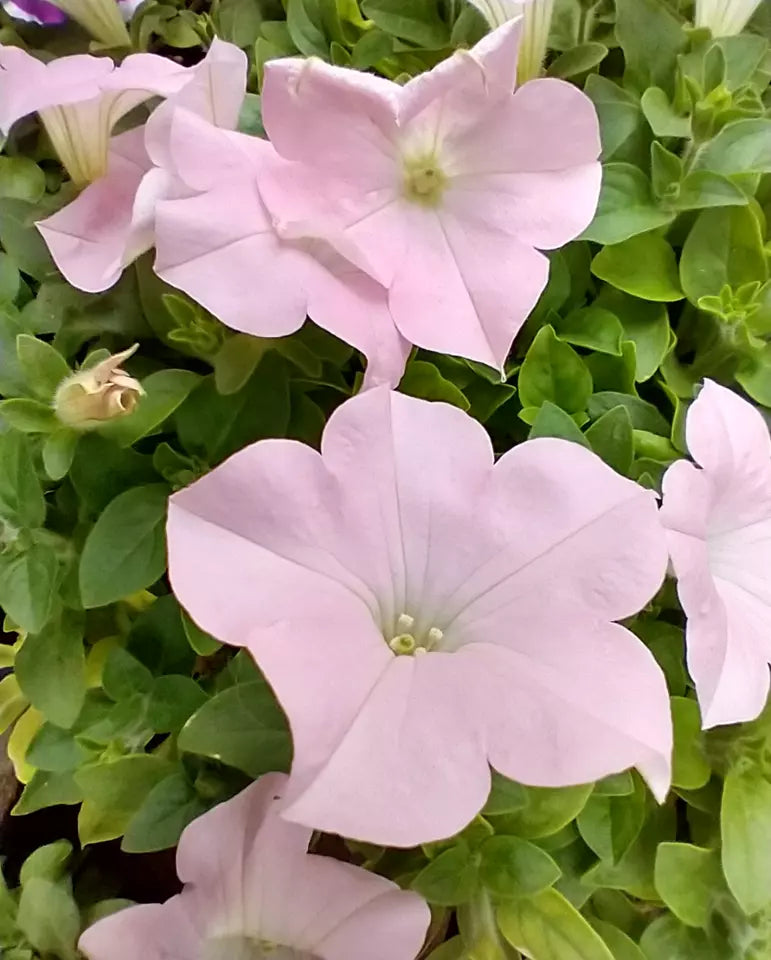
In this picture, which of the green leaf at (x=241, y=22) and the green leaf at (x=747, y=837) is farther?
the green leaf at (x=241, y=22)

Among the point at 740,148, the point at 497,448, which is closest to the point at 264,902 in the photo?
the point at 497,448

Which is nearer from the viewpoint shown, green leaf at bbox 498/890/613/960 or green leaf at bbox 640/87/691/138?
green leaf at bbox 498/890/613/960

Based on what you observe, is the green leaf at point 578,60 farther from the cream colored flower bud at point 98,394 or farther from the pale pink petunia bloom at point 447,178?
the cream colored flower bud at point 98,394

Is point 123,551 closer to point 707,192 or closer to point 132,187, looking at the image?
point 132,187

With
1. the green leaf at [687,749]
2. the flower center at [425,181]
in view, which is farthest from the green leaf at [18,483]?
the green leaf at [687,749]

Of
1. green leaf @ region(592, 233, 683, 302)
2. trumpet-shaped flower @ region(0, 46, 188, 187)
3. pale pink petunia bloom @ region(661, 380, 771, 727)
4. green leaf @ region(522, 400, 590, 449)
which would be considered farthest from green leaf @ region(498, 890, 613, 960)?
trumpet-shaped flower @ region(0, 46, 188, 187)

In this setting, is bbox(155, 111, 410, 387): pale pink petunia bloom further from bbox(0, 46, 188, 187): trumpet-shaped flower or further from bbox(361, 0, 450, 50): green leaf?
bbox(361, 0, 450, 50): green leaf

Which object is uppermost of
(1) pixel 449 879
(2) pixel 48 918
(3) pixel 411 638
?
(3) pixel 411 638
